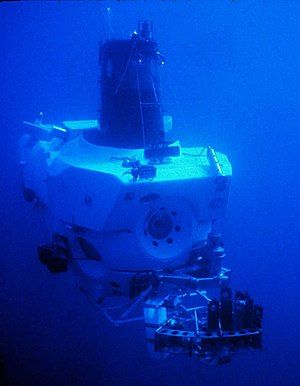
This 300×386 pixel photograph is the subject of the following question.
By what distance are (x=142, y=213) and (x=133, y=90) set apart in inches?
76.4

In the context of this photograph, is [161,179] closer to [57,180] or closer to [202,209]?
[202,209]

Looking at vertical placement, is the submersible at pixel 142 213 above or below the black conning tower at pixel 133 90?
below

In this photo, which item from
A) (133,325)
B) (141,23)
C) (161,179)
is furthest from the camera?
(133,325)

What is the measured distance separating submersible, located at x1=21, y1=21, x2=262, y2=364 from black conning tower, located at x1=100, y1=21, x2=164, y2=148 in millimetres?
15

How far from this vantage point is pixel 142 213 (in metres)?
5.41

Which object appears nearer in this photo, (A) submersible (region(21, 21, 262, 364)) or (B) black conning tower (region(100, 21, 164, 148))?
(A) submersible (region(21, 21, 262, 364))

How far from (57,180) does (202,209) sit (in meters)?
1.99

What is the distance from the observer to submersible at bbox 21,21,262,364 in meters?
4.93

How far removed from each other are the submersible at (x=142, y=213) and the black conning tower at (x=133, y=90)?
1 centimetres

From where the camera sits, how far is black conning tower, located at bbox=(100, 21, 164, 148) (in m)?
6.11

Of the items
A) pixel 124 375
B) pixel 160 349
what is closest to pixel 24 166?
pixel 160 349

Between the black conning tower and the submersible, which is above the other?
the black conning tower

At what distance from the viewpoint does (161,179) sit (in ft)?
17.1

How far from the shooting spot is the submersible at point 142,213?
493cm
